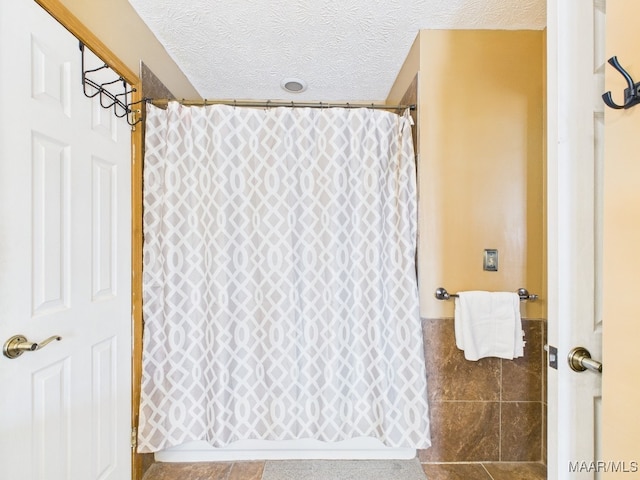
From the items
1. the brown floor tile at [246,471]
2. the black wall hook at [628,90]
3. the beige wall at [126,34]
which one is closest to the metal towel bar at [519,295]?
the black wall hook at [628,90]

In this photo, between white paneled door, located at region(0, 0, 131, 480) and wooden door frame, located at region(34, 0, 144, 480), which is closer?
white paneled door, located at region(0, 0, 131, 480)

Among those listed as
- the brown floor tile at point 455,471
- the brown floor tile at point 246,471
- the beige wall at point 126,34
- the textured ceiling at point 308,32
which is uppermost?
the textured ceiling at point 308,32

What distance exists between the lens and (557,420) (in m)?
0.85

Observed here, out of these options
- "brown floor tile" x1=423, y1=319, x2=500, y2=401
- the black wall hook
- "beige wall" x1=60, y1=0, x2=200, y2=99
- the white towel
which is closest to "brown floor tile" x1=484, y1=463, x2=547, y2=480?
"brown floor tile" x1=423, y1=319, x2=500, y2=401

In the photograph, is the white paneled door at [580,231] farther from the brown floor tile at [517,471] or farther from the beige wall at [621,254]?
the brown floor tile at [517,471]

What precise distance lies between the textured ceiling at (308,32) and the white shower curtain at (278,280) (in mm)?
468

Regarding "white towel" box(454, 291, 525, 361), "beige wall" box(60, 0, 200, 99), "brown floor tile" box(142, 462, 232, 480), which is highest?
"beige wall" box(60, 0, 200, 99)

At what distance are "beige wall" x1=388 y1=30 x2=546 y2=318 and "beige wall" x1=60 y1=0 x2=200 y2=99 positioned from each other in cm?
151

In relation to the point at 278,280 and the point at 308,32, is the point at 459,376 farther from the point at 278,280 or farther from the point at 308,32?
Result: the point at 308,32

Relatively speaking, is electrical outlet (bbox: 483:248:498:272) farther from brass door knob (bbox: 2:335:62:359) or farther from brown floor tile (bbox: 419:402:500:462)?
brass door knob (bbox: 2:335:62:359)

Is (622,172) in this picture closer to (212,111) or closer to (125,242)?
(212,111)

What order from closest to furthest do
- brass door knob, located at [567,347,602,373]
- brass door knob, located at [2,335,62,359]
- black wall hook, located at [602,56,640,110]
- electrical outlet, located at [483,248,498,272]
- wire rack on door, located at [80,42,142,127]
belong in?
black wall hook, located at [602,56,640,110] → brass door knob, located at [567,347,602,373] → brass door knob, located at [2,335,62,359] → wire rack on door, located at [80,42,142,127] → electrical outlet, located at [483,248,498,272]

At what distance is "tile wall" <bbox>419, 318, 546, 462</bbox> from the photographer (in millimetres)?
1664

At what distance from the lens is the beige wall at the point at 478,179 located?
1.69 m
